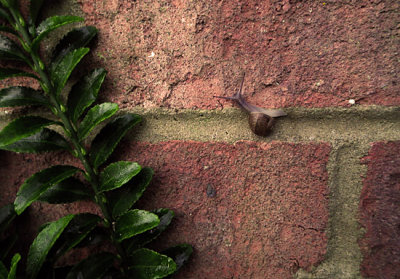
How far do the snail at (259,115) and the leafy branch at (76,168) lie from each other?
152 millimetres

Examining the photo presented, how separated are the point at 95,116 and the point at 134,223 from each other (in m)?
0.16

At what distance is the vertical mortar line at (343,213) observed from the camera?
38 cm

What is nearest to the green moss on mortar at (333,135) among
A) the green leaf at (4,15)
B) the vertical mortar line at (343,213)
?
the vertical mortar line at (343,213)

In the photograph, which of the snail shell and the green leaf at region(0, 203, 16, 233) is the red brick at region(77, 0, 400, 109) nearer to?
the snail shell

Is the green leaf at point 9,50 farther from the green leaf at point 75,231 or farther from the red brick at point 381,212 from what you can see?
the red brick at point 381,212

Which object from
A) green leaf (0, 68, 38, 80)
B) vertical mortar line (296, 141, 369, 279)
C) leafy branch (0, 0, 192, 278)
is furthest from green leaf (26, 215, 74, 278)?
vertical mortar line (296, 141, 369, 279)

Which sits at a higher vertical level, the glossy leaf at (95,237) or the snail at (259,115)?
the snail at (259,115)

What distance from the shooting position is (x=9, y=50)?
386 mm

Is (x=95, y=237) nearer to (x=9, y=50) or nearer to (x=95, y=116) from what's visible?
(x=95, y=116)

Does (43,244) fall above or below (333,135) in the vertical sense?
below

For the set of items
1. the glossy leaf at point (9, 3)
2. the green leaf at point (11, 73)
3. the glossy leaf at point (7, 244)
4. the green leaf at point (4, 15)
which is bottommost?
the glossy leaf at point (7, 244)

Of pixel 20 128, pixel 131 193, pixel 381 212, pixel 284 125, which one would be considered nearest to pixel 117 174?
pixel 131 193

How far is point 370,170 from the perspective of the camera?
38 cm

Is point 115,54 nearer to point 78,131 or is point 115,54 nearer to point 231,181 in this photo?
point 78,131
